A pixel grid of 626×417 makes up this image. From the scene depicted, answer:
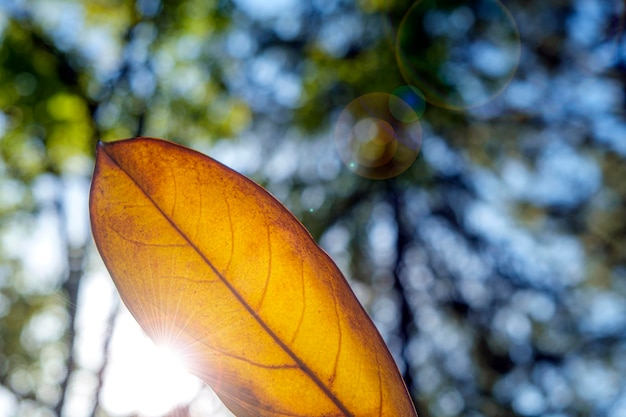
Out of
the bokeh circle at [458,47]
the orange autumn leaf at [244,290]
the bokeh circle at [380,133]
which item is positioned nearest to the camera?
the orange autumn leaf at [244,290]

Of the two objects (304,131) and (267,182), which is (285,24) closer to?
(304,131)

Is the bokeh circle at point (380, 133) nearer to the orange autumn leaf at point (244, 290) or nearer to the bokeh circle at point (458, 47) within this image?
the bokeh circle at point (458, 47)

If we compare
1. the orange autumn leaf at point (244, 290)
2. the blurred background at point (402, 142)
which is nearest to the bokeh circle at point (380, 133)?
the blurred background at point (402, 142)

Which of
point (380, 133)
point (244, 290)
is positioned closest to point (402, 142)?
point (380, 133)

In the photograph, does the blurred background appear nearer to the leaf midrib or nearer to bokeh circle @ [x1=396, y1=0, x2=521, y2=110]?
bokeh circle @ [x1=396, y1=0, x2=521, y2=110]

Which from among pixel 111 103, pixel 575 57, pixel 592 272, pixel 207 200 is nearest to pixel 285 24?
pixel 111 103

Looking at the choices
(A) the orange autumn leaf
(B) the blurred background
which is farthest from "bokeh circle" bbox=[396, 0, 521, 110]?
(A) the orange autumn leaf
